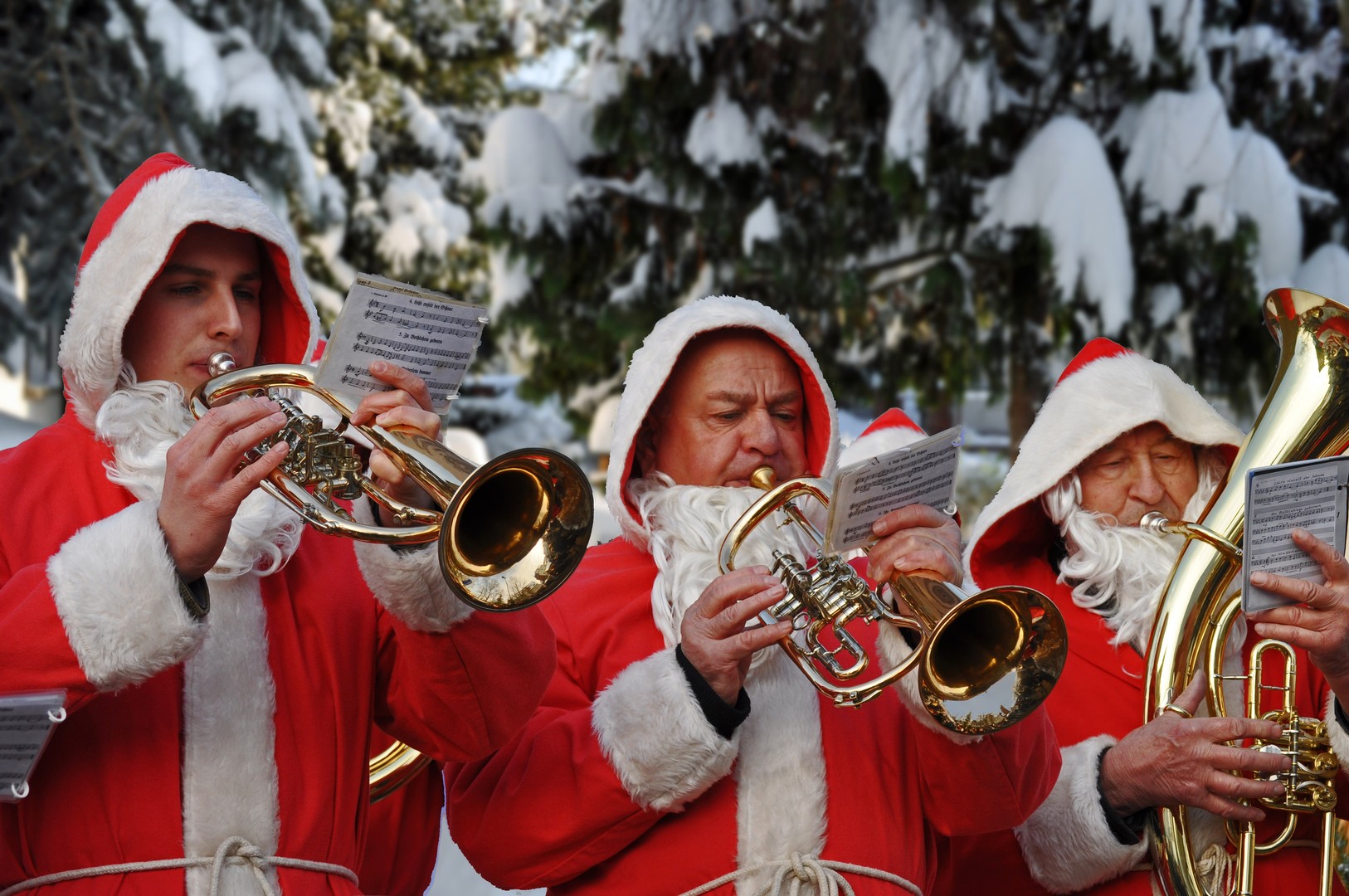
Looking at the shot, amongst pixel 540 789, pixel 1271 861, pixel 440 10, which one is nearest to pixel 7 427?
pixel 540 789

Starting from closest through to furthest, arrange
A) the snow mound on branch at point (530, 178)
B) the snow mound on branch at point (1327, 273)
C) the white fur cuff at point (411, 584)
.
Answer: the white fur cuff at point (411, 584)
the snow mound on branch at point (1327, 273)
the snow mound on branch at point (530, 178)

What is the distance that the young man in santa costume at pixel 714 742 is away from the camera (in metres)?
2.56

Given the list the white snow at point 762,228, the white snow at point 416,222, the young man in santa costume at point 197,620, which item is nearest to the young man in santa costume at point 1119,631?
the young man in santa costume at point 197,620

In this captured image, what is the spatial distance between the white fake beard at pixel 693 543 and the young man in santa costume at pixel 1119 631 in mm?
667

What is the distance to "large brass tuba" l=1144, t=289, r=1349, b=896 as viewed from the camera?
9.50 feet

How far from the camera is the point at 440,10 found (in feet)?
51.6

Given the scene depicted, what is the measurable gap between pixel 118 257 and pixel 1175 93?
5421mm

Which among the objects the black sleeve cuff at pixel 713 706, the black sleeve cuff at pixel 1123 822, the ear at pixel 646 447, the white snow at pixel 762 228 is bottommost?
the black sleeve cuff at pixel 1123 822

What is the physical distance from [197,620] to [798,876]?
1.13m

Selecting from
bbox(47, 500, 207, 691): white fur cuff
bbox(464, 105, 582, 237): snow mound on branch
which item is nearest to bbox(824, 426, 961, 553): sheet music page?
bbox(47, 500, 207, 691): white fur cuff

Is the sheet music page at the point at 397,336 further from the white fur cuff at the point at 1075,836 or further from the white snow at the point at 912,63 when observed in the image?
the white snow at the point at 912,63

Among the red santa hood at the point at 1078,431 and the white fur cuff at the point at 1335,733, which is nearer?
the white fur cuff at the point at 1335,733

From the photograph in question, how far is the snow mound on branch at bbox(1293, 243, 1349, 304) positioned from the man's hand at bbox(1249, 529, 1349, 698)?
4013 mm

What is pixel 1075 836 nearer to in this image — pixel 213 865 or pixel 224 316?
pixel 213 865
